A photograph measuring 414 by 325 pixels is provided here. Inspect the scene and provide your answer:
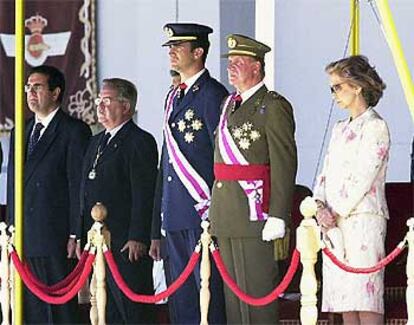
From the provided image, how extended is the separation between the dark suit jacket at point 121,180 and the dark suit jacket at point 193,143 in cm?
39

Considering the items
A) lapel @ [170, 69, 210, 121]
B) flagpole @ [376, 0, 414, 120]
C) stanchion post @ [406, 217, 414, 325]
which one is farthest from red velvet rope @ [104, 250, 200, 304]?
flagpole @ [376, 0, 414, 120]

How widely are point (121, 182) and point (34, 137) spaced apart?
57 cm

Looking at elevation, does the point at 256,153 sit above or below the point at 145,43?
below

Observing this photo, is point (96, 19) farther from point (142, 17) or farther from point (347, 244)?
point (347, 244)

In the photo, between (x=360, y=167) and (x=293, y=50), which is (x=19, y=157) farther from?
(x=293, y=50)

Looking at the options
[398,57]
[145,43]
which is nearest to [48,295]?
[398,57]

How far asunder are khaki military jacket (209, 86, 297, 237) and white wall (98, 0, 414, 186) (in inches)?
137

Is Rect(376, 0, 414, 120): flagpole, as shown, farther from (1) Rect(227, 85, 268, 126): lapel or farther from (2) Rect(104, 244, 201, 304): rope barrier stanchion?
(2) Rect(104, 244, 201, 304): rope barrier stanchion

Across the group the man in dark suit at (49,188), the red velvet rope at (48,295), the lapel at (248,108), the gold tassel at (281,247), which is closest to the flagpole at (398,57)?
the lapel at (248,108)

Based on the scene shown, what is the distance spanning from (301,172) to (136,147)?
320cm

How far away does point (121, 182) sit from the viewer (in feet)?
25.0

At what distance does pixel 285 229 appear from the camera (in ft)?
22.4

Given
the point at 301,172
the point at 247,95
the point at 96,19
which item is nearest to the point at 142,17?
the point at 96,19

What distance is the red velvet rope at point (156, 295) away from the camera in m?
6.78
